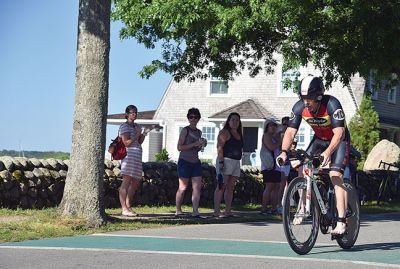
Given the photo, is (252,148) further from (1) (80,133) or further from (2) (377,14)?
(1) (80,133)

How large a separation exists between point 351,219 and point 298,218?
1.19 metres

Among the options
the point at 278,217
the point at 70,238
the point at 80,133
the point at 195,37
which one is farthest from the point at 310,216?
the point at 195,37

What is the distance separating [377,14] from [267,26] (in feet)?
7.63

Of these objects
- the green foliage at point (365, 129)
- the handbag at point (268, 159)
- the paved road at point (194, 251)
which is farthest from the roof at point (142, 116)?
the paved road at point (194, 251)

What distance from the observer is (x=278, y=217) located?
50.2 ft

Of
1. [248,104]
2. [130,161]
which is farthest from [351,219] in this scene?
[248,104]

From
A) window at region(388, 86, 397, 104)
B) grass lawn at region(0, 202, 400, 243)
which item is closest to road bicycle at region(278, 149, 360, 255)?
grass lawn at region(0, 202, 400, 243)

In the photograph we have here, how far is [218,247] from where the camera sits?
9844 mm

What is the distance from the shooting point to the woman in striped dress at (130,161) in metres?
14.4

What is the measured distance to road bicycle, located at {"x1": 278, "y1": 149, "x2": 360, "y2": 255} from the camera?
890 centimetres

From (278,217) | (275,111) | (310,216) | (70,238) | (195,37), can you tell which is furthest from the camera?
(275,111)

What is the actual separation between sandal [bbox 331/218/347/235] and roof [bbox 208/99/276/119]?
27532mm

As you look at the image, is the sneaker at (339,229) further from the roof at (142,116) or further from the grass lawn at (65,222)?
the roof at (142,116)

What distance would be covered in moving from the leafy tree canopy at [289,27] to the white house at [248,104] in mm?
16551
